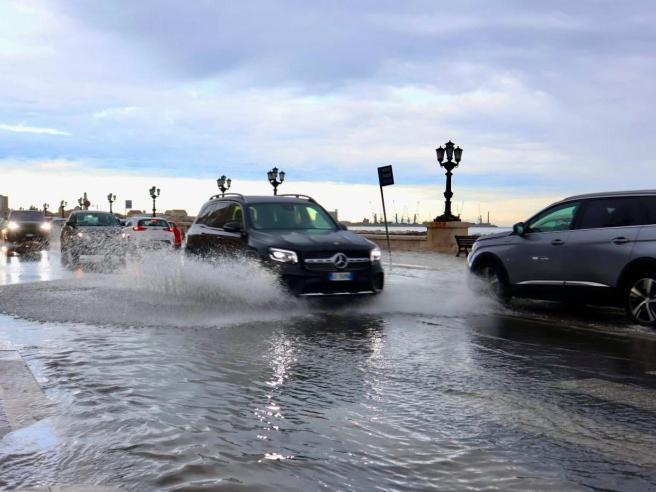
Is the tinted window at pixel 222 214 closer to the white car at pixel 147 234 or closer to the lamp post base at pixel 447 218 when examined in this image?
the white car at pixel 147 234

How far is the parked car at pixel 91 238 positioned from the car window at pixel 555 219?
16103mm

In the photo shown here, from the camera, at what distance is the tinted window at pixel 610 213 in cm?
972

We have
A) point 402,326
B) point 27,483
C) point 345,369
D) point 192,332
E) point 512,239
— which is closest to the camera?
point 27,483

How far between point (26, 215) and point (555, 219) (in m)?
29.1

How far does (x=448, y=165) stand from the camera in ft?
103

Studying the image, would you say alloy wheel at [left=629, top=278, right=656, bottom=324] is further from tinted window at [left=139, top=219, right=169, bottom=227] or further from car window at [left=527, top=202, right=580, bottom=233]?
tinted window at [left=139, top=219, right=169, bottom=227]

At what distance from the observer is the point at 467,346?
7.72m

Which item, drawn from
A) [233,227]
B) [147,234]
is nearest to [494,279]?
[233,227]

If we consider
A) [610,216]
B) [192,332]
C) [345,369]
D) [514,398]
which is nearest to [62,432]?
[345,369]

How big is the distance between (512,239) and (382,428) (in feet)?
24.4

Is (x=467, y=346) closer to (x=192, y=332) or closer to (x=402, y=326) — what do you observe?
(x=402, y=326)

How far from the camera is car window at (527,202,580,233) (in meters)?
10.6

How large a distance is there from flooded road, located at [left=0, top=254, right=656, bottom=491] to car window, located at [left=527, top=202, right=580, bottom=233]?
1.34 metres

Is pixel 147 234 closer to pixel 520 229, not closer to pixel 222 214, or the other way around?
pixel 222 214
